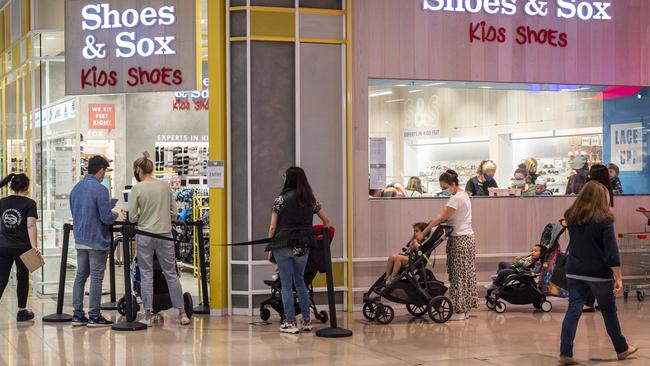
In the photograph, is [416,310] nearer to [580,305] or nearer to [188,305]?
[188,305]

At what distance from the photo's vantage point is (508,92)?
39.7 ft

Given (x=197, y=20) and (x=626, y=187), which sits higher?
(x=197, y=20)

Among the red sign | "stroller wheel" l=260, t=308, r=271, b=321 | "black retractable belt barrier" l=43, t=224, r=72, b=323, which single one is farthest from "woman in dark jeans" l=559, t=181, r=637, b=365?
the red sign

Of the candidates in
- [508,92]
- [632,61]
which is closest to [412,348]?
[508,92]

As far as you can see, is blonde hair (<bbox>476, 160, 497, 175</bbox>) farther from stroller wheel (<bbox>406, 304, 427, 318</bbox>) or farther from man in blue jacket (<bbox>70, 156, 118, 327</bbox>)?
man in blue jacket (<bbox>70, 156, 118, 327</bbox>)

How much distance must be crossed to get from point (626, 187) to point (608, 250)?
206 inches

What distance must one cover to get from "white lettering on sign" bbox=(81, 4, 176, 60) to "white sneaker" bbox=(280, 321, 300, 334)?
3.49m

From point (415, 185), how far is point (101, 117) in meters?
5.99

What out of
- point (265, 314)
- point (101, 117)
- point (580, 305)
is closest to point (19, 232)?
point (265, 314)

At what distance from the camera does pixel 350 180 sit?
1090 cm

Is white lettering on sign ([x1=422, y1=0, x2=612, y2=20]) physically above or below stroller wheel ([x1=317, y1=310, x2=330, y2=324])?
above

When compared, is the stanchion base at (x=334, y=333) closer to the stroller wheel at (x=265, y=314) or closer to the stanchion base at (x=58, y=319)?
the stroller wheel at (x=265, y=314)

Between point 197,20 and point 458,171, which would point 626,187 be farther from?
point 197,20

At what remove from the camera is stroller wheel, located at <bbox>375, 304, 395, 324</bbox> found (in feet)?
32.8
